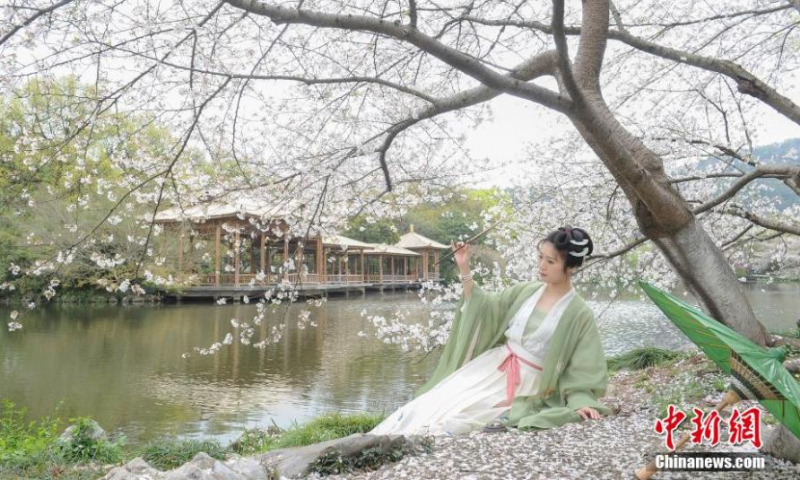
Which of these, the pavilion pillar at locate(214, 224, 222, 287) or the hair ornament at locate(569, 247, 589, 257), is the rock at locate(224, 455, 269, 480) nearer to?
the hair ornament at locate(569, 247, 589, 257)

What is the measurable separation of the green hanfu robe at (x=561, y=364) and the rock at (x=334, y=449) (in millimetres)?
Answer: 627

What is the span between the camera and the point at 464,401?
3.03 m

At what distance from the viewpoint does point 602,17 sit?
2.95m

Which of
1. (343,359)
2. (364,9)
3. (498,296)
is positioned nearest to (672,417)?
(498,296)

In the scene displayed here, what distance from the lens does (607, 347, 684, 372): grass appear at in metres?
7.04

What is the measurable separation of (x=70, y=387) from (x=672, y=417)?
790 centimetres

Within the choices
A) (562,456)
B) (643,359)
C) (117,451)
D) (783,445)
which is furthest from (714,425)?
(643,359)

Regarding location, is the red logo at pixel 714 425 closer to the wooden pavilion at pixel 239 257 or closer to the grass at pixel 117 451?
the grass at pixel 117 451

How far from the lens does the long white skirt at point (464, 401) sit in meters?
2.93

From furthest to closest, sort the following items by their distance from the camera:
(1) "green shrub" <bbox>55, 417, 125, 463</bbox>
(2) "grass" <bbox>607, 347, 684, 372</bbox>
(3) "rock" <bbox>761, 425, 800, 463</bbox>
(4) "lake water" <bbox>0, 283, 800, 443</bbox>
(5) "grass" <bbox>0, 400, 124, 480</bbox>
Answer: (2) "grass" <bbox>607, 347, 684, 372</bbox>
(4) "lake water" <bbox>0, 283, 800, 443</bbox>
(1) "green shrub" <bbox>55, 417, 125, 463</bbox>
(5) "grass" <bbox>0, 400, 124, 480</bbox>
(3) "rock" <bbox>761, 425, 800, 463</bbox>

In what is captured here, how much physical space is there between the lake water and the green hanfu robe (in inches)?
139

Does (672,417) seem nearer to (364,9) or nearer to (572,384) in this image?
(572,384)

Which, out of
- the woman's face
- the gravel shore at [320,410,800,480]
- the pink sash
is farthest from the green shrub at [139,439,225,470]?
the woman's face

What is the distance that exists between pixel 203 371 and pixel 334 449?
691 centimetres
